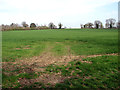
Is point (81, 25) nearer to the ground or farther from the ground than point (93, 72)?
farther from the ground

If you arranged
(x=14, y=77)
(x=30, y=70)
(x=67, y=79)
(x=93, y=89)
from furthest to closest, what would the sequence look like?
(x=30, y=70)
(x=14, y=77)
(x=67, y=79)
(x=93, y=89)

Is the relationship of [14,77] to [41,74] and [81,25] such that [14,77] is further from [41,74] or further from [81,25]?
[81,25]

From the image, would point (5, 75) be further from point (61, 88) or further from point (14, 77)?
point (61, 88)

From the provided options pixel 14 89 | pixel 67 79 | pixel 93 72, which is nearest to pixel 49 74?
pixel 67 79

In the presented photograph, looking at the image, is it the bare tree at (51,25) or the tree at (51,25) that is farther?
the tree at (51,25)

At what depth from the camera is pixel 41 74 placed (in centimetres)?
807

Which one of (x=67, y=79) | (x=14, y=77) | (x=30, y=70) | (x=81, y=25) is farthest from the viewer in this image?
(x=81, y=25)

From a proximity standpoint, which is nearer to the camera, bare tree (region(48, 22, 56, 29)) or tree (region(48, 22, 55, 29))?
bare tree (region(48, 22, 56, 29))

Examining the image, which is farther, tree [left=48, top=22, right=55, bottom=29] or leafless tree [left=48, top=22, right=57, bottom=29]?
tree [left=48, top=22, right=55, bottom=29]

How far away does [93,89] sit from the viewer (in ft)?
19.4

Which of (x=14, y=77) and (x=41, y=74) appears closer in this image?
(x=14, y=77)

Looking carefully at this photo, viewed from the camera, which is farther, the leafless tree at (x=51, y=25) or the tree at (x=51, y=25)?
the tree at (x=51, y=25)

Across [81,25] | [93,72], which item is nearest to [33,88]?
[93,72]

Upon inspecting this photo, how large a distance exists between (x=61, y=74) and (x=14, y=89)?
318 cm
